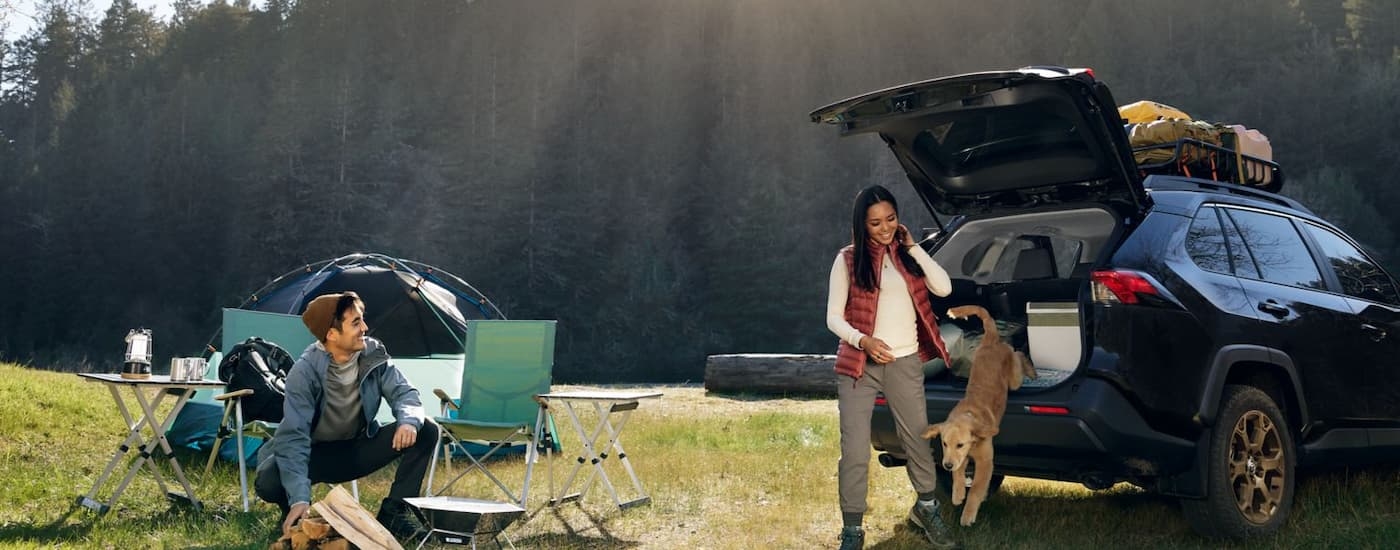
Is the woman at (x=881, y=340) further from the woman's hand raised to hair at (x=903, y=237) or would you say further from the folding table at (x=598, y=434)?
the folding table at (x=598, y=434)

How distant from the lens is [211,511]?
16.1 feet

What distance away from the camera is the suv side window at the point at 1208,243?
3.97 m

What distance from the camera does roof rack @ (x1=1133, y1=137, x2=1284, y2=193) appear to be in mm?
4414

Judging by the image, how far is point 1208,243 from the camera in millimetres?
4070

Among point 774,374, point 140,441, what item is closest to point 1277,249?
point 140,441

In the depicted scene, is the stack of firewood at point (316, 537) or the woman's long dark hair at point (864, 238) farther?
the woman's long dark hair at point (864, 238)

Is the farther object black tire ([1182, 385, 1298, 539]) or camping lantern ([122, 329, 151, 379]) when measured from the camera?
camping lantern ([122, 329, 151, 379])

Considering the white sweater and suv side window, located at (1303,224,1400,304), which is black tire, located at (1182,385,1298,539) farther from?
the white sweater

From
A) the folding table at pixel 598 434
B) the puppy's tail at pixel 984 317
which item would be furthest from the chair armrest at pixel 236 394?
the puppy's tail at pixel 984 317

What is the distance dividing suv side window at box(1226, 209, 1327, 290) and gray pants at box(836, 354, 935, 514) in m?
1.60

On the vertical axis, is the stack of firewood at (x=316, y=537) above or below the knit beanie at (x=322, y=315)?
below

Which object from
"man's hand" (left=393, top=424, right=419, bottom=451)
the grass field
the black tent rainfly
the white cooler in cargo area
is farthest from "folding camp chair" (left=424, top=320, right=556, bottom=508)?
the white cooler in cargo area

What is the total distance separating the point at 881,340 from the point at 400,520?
2.10 meters

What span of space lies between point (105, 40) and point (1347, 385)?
54381 mm
